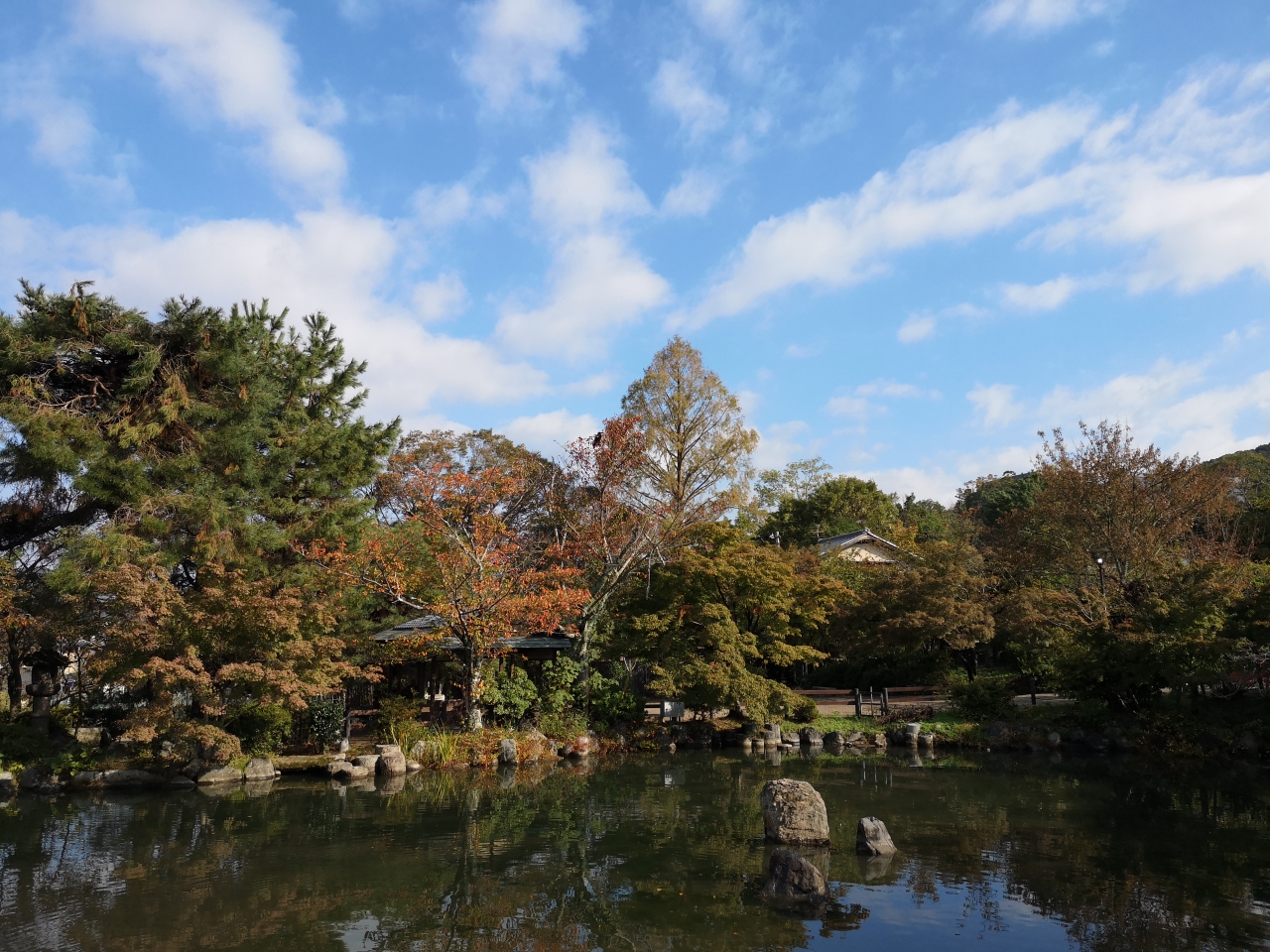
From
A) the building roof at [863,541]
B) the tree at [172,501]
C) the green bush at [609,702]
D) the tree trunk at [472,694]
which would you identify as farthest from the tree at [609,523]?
the building roof at [863,541]

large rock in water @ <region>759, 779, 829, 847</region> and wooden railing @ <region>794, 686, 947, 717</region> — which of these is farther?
wooden railing @ <region>794, 686, 947, 717</region>

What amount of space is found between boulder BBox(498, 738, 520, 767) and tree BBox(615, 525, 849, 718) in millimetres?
3726

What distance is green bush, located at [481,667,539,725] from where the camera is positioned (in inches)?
734

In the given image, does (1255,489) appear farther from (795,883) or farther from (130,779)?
(130,779)

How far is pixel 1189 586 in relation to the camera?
17781 millimetres

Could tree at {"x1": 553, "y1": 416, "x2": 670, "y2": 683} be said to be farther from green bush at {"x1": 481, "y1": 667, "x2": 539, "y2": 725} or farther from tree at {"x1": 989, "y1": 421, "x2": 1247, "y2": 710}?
tree at {"x1": 989, "y1": 421, "x2": 1247, "y2": 710}

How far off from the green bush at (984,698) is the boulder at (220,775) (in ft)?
55.8

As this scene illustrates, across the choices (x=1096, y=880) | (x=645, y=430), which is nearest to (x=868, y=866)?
(x=1096, y=880)

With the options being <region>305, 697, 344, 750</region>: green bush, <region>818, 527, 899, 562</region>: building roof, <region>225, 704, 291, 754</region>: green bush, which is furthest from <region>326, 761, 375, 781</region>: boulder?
<region>818, 527, 899, 562</region>: building roof

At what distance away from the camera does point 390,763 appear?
51.5 feet

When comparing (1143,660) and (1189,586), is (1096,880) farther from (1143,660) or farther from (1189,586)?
(1189,586)

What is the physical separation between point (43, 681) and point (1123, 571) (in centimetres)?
2649

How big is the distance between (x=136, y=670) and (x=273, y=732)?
3.69m

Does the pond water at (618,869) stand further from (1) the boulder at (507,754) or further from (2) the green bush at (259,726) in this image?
(1) the boulder at (507,754)
